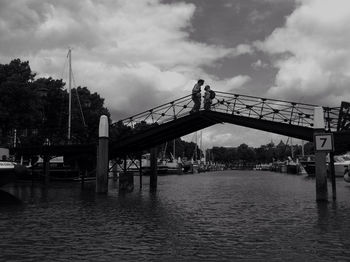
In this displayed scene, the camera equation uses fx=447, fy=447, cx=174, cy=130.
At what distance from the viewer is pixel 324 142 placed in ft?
75.8

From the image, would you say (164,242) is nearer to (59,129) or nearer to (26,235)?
(26,235)

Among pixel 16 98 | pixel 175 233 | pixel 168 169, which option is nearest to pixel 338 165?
pixel 168 169

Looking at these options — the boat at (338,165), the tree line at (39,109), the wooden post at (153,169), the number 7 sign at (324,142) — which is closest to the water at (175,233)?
the number 7 sign at (324,142)

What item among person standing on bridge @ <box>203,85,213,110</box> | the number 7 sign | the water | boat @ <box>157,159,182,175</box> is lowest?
the water

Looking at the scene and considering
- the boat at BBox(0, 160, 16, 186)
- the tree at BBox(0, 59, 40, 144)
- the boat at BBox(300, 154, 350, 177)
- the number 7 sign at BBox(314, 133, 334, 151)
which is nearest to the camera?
the number 7 sign at BBox(314, 133, 334, 151)

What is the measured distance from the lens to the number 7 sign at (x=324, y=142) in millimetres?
22922

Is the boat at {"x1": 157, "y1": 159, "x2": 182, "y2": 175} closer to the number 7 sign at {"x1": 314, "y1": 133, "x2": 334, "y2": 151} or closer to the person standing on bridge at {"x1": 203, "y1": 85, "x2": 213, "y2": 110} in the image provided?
the person standing on bridge at {"x1": 203, "y1": 85, "x2": 213, "y2": 110}

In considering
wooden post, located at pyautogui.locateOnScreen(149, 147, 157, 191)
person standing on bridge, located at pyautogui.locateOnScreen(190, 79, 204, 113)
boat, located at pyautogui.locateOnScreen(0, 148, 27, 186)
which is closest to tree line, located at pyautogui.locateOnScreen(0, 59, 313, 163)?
wooden post, located at pyautogui.locateOnScreen(149, 147, 157, 191)

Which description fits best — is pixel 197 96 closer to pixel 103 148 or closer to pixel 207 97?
pixel 207 97

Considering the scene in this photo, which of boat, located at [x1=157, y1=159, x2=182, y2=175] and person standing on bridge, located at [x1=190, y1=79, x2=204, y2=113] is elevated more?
person standing on bridge, located at [x1=190, y1=79, x2=204, y2=113]

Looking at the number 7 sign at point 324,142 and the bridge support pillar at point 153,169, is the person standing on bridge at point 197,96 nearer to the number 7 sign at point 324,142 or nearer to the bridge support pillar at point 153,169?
the number 7 sign at point 324,142

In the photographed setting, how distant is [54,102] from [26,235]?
50047 mm

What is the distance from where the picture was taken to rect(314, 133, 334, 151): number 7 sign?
2292 cm

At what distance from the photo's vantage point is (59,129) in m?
58.0
